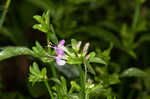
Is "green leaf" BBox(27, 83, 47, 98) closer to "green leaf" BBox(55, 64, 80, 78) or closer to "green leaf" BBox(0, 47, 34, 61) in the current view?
"green leaf" BBox(55, 64, 80, 78)

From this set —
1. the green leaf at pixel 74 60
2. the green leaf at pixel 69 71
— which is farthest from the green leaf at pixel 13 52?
the green leaf at pixel 69 71

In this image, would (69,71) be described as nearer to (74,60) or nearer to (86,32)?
(86,32)

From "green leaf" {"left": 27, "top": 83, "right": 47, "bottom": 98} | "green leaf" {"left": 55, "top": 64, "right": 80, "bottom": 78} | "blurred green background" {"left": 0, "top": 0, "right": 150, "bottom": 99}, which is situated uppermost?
"blurred green background" {"left": 0, "top": 0, "right": 150, "bottom": 99}

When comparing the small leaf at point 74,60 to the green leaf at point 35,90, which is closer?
the small leaf at point 74,60

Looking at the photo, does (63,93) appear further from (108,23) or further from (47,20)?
(108,23)

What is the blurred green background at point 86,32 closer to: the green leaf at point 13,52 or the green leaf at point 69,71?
the green leaf at point 69,71

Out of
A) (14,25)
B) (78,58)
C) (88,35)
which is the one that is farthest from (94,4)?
(78,58)

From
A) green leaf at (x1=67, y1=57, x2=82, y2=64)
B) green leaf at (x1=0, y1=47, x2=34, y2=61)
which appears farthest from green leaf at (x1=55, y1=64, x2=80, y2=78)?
green leaf at (x1=67, y1=57, x2=82, y2=64)

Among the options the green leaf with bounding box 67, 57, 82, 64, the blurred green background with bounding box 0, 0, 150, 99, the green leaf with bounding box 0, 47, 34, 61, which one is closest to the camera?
the green leaf with bounding box 67, 57, 82, 64

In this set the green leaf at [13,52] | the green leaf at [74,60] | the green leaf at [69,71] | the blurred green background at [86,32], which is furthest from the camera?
the blurred green background at [86,32]

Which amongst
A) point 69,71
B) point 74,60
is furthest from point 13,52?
point 69,71

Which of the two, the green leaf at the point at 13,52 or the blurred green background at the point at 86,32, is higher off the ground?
the blurred green background at the point at 86,32
